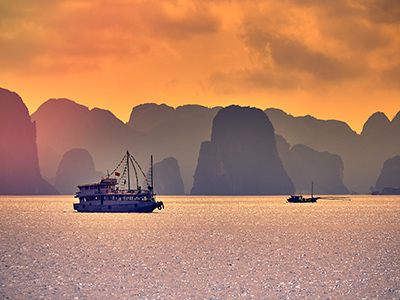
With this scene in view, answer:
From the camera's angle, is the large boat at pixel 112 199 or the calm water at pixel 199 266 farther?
the large boat at pixel 112 199

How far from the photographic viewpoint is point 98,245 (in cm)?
8006

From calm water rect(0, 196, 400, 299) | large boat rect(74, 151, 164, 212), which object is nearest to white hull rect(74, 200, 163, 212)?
large boat rect(74, 151, 164, 212)

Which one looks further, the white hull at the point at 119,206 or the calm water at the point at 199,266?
the white hull at the point at 119,206

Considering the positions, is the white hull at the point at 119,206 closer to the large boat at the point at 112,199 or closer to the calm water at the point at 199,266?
the large boat at the point at 112,199

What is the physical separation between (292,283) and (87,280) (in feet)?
57.0

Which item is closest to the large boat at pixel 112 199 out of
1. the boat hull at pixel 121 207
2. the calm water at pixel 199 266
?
the boat hull at pixel 121 207

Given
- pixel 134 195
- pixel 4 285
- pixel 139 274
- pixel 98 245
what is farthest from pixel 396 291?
pixel 134 195

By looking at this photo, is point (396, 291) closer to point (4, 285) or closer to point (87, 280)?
point (87, 280)

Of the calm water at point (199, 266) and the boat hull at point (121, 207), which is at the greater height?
the boat hull at point (121, 207)

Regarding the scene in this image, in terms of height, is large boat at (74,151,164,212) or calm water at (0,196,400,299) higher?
large boat at (74,151,164,212)

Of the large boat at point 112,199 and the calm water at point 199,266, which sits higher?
the large boat at point 112,199

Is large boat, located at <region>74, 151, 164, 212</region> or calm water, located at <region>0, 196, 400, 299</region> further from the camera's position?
large boat, located at <region>74, 151, 164, 212</region>

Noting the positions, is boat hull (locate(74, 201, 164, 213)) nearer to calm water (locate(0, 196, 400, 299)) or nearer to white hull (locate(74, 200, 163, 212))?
white hull (locate(74, 200, 163, 212))

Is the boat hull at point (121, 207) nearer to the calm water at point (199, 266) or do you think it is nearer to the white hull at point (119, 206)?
the white hull at point (119, 206)
